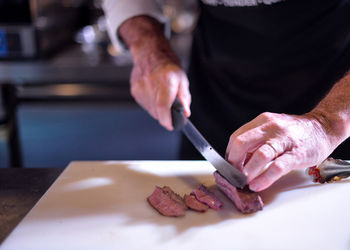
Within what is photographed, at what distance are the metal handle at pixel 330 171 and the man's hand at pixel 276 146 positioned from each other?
8cm

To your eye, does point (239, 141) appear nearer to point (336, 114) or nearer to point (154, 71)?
point (336, 114)

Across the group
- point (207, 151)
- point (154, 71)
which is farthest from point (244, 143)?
point (154, 71)

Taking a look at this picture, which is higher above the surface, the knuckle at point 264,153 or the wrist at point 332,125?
the wrist at point 332,125

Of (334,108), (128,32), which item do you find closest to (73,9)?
(128,32)

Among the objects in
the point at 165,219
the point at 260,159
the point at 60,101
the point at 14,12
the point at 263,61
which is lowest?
the point at 60,101

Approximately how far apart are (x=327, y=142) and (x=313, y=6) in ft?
1.42

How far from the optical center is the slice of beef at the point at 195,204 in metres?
0.76

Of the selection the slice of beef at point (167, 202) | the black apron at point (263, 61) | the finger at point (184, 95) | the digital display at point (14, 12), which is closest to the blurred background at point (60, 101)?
the digital display at point (14, 12)

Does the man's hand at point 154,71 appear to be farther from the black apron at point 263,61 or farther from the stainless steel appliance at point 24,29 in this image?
the stainless steel appliance at point 24,29

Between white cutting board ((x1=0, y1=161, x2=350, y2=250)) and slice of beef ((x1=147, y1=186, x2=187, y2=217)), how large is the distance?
1 centimetres

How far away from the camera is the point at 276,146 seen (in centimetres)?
74

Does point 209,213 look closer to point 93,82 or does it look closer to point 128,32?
point 128,32

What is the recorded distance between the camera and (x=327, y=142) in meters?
0.78

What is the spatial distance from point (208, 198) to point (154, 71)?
45 centimetres
